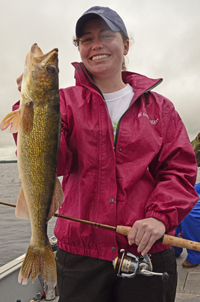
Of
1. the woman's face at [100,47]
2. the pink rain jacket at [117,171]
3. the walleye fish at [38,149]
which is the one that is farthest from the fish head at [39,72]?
the woman's face at [100,47]

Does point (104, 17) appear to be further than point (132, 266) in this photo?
Yes

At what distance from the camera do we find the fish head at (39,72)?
224cm

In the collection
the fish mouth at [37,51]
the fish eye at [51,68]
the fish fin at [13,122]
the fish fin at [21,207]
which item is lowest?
the fish fin at [21,207]

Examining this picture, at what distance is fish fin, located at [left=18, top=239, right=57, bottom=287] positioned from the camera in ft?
7.14

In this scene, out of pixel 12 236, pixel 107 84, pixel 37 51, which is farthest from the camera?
pixel 12 236

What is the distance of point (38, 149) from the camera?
2.18m

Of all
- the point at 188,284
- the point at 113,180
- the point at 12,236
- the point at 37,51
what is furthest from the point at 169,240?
the point at 12,236

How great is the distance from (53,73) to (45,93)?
172mm

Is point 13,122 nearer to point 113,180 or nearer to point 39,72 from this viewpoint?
point 39,72

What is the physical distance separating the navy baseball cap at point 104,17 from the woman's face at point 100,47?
0.15 feet

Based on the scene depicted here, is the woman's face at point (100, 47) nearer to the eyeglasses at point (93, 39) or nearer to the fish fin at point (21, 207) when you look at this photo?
the eyeglasses at point (93, 39)

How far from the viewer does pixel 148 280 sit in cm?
241

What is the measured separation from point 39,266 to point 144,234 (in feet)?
2.70

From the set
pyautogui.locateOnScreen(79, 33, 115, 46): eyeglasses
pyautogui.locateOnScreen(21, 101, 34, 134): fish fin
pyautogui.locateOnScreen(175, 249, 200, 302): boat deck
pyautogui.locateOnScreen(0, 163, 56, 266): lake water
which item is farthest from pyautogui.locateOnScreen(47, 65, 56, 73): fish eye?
pyautogui.locateOnScreen(0, 163, 56, 266): lake water
